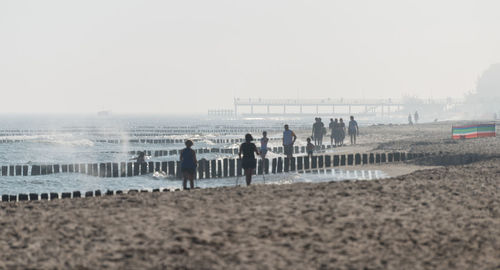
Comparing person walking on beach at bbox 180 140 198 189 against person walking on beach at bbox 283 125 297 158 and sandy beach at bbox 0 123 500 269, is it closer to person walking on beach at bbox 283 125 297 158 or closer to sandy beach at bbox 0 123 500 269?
sandy beach at bbox 0 123 500 269

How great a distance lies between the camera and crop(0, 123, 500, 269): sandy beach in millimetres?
9523

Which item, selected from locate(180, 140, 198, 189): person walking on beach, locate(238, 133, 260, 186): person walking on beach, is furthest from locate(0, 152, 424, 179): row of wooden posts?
locate(180, 140, 198, 189): person walking on beach

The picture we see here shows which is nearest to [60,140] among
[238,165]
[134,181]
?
[134,181]

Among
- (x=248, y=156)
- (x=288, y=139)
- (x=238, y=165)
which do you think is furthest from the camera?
(x=238, y=165)

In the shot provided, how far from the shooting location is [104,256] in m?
9.71

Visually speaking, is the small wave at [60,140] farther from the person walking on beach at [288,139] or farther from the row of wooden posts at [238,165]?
the person walking on beach at [288,139]

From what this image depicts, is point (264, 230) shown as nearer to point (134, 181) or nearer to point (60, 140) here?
point (134, 181)

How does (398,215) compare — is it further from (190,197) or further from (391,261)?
(190,197)

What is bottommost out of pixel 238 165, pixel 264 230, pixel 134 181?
pixel 134 181

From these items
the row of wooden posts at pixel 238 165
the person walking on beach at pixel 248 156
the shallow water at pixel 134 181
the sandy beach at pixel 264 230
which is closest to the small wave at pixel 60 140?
the row of wooden posts at pixel 238 165

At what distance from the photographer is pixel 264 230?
1076 centimetres

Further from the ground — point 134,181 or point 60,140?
point 134,181

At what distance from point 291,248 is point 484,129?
115 ft

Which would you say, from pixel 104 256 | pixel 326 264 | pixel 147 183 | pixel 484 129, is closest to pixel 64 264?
pixel 104 256
